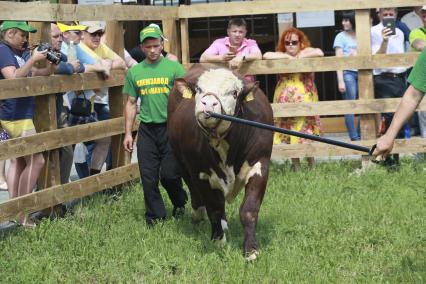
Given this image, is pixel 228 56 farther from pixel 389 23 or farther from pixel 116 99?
pixel 389 23

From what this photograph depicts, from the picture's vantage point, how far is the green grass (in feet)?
21.7

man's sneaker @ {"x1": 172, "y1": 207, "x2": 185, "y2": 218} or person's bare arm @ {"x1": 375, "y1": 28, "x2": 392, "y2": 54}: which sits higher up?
person's bare arm @ {"x1": 375, "y1": 28, "x2": 392, "y2": 54}

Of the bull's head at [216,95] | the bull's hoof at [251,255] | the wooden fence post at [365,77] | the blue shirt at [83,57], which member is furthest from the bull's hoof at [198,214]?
the wooden fence post at [365,77]

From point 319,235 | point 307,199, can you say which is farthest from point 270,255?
point 307,199

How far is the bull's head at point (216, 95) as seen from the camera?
662 centimetres

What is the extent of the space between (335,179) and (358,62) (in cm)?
174

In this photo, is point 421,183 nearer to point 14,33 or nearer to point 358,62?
point 358,62

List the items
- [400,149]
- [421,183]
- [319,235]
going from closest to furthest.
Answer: [319,235]
[421,183]
[400,149]

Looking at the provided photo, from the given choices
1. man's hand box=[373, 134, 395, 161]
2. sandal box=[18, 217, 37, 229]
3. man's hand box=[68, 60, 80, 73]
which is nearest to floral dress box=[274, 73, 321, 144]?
man's hand box=[68, 60, 80, 73]

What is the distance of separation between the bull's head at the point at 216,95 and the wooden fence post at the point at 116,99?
3559mm

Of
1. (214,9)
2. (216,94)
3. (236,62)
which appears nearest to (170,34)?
(214,9)

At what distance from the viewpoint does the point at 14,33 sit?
8641 mm

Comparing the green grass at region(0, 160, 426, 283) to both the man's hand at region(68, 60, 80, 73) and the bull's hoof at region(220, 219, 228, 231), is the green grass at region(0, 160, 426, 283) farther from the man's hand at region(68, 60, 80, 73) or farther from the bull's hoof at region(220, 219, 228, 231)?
the man's hand at region(68, 60, 80, 73)

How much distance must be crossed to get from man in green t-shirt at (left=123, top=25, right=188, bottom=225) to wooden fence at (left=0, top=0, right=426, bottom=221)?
0.82 m
